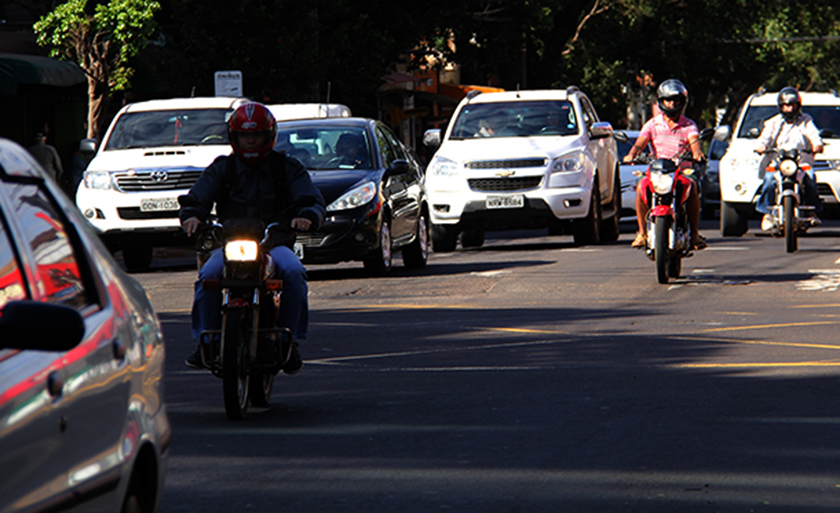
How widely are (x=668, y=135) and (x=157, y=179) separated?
6.67 m

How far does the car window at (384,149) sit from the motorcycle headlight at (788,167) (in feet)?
15.3

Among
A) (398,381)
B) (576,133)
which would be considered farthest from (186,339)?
(576,133)

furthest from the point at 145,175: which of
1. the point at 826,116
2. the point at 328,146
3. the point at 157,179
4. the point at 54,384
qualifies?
the point at 54,384

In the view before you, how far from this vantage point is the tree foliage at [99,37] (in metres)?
25.0

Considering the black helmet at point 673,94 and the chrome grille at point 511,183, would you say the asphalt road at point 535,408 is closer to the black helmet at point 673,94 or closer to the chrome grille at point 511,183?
the black helmet at point 673,94

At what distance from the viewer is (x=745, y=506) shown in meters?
5.70

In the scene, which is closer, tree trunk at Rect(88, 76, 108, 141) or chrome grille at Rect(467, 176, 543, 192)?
chrome grille at Rect(467, 176, 543, 192)

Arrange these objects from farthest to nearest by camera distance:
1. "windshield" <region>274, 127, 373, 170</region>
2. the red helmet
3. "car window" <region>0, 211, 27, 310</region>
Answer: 1. "windshield" <region>274, 127, 373, 170</region>
2. the red helmet
3. "car window" <region>0, 211, 27, 310</region>

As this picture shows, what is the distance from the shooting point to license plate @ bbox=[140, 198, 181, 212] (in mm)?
18797

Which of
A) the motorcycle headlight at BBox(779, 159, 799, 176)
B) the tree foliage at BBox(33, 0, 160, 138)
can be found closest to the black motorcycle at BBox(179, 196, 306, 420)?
the motorcycle headlight at BBox(779, 159, 799, 176)

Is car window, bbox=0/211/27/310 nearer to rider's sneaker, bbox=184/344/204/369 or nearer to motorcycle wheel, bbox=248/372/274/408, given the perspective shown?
rider's sneaker, bbox=184/344/204/369

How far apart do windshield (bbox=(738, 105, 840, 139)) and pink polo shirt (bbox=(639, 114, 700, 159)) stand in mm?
7586

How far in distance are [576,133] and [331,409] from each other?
13155mm

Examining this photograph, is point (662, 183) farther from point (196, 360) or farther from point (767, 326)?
point (196, 360)
